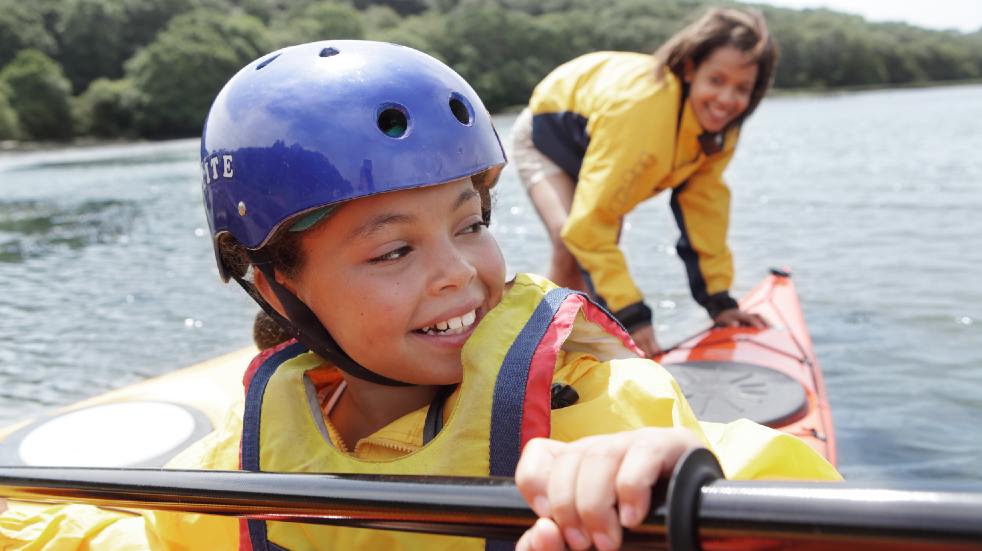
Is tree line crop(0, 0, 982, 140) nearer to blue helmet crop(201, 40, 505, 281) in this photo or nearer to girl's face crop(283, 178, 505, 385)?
blue helmet crop(201, 40, 505, 281)

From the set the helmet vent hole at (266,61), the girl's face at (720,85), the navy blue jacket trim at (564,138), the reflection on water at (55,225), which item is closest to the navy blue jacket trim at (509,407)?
the helmet vent hole at (266,61)

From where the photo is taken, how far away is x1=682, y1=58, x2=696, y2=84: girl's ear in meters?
4.18

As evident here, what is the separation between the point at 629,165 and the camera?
13.5 ft

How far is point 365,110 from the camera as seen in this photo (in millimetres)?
1623

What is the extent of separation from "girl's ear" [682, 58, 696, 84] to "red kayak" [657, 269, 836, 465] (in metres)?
1.26

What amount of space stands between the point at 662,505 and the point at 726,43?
3.56m

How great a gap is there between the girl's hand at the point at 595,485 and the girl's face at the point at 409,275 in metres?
0.65

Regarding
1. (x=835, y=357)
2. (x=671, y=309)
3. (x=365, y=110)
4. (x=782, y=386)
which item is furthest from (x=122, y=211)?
(x=365, y=110)

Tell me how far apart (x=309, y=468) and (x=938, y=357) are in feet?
17.1

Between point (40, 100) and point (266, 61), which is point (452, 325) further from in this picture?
point (40, 100)

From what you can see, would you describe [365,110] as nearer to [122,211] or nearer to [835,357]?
[835,357]

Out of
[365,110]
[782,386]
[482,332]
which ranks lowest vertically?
[782,386]

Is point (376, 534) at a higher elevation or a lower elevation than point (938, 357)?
higher

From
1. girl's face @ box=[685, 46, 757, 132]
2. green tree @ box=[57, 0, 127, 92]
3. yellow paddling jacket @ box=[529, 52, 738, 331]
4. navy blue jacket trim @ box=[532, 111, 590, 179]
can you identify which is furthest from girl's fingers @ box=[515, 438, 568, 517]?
green tree @ box=[57, 0, 127, 92]
